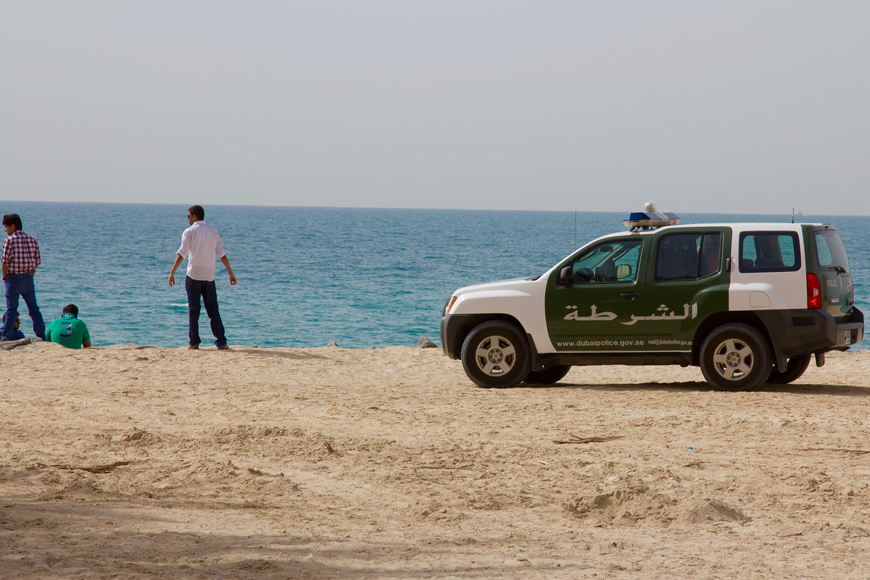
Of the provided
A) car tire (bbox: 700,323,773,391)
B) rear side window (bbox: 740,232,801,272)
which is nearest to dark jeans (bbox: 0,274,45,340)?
car tire (bbox: 700,323,773,391)

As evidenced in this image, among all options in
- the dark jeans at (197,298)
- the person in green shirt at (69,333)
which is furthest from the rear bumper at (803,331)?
the person in green shirt at (69,333)

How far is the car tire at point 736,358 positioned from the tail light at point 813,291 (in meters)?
0.60

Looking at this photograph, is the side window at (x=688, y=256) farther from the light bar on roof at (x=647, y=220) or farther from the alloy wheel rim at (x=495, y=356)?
the alloy wheel rim at (x=495, y=356)

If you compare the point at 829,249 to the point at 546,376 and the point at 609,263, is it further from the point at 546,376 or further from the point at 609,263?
the point at 546,376

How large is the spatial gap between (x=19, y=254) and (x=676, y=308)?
31.7 ft

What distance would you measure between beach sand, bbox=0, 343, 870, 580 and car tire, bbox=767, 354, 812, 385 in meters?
0.24

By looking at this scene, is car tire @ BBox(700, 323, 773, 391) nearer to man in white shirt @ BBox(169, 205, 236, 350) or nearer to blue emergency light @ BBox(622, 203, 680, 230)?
blue emergency light @ BBox(622, 203, 680, 230)

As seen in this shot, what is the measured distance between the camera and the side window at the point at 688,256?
977cm

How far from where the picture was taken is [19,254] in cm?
1339

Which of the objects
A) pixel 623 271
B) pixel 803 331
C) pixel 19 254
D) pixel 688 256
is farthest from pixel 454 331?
pixel 19 254

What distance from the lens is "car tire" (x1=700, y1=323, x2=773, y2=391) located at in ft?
31.0

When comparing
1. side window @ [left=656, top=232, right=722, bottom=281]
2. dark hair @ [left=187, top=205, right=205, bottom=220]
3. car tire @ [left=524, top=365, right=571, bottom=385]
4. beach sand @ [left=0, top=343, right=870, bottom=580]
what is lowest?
car tire @ [left=524, top=365, right=571, bottom=385]


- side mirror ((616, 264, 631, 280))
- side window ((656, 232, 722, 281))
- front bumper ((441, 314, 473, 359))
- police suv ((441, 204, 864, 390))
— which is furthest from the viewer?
front bumper ((441, 314, 473, 359))

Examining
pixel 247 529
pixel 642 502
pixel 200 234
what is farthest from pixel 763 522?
pixel 200 234
